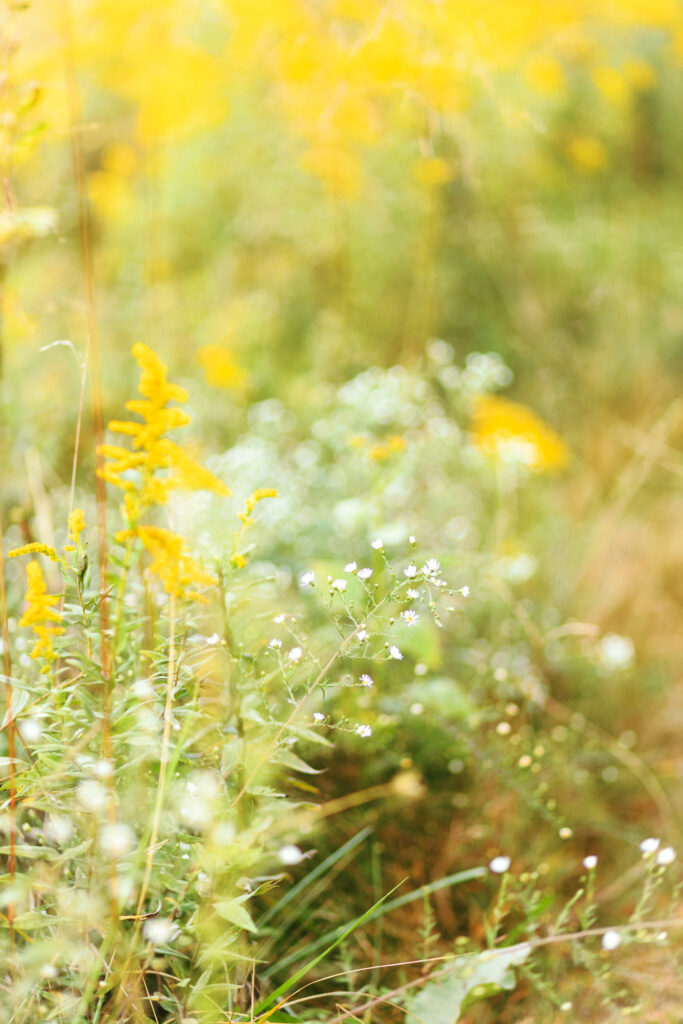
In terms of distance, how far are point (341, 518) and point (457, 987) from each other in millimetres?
973

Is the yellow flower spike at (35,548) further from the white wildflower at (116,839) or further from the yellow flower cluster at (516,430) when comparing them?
the yellow flower cluster at (516,430)

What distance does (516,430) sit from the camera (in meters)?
→ 2.99

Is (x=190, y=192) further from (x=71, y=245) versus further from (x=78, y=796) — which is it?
(x=78, y=796)

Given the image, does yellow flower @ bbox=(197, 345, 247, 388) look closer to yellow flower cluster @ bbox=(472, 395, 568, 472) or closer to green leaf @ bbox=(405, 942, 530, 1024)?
yellow flower cluster @ bbox=(472, 395, 568, 472)

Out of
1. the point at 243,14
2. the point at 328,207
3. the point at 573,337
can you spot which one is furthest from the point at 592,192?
the point at 243,14

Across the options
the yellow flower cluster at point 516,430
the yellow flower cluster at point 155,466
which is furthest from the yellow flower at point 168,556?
the yellow flower cluster at point 516,430

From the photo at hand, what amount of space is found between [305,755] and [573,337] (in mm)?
2802

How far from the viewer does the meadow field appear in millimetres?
949

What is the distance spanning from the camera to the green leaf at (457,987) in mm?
1087

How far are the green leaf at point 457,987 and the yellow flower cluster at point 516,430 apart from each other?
1593mm

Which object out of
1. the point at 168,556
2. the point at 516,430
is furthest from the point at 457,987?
the point at 516,430

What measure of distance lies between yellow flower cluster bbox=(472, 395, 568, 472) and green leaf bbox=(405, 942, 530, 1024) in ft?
5.23

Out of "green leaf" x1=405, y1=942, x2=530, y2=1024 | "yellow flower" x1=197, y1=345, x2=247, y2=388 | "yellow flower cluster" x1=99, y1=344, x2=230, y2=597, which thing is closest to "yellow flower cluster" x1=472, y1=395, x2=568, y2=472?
"yellow flower" x1=197, y1=345, x2=247, y2=388

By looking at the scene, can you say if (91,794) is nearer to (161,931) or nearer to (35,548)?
(161,931)
